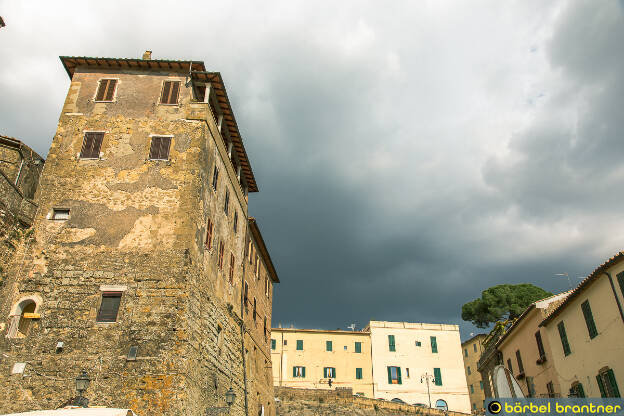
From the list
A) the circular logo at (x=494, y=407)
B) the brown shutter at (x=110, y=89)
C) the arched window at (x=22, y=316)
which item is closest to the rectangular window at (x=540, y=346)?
the circular logo at (x=494, y=407)

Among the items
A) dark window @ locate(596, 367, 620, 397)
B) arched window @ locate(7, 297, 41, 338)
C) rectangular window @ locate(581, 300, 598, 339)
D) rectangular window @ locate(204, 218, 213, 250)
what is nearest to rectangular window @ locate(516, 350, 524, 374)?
dark window @ locate(596, 367, 620, 397)

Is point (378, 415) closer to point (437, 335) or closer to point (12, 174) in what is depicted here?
point (437, 335)

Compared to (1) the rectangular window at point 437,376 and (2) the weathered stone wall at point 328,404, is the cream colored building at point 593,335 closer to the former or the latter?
(2) the weathered stone wall at point 328,404

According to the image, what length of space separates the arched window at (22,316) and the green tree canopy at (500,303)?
47494 mm

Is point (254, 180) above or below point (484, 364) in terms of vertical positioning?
above

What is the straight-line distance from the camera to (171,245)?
1579cm

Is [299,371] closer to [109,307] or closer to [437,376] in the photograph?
[437,376]

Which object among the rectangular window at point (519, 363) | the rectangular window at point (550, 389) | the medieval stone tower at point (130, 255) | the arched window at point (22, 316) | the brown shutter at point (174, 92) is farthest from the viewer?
the rectangular window at point (519, 363)

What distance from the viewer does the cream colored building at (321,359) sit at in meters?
50.3

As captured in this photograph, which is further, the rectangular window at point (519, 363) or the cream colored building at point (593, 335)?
the rectangular window at point (519, 363)

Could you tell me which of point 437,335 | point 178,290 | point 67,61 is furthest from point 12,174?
point 437,335

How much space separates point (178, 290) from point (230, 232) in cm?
680

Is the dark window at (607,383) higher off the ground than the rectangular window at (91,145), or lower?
lower

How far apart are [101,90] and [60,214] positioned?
5691 mm
